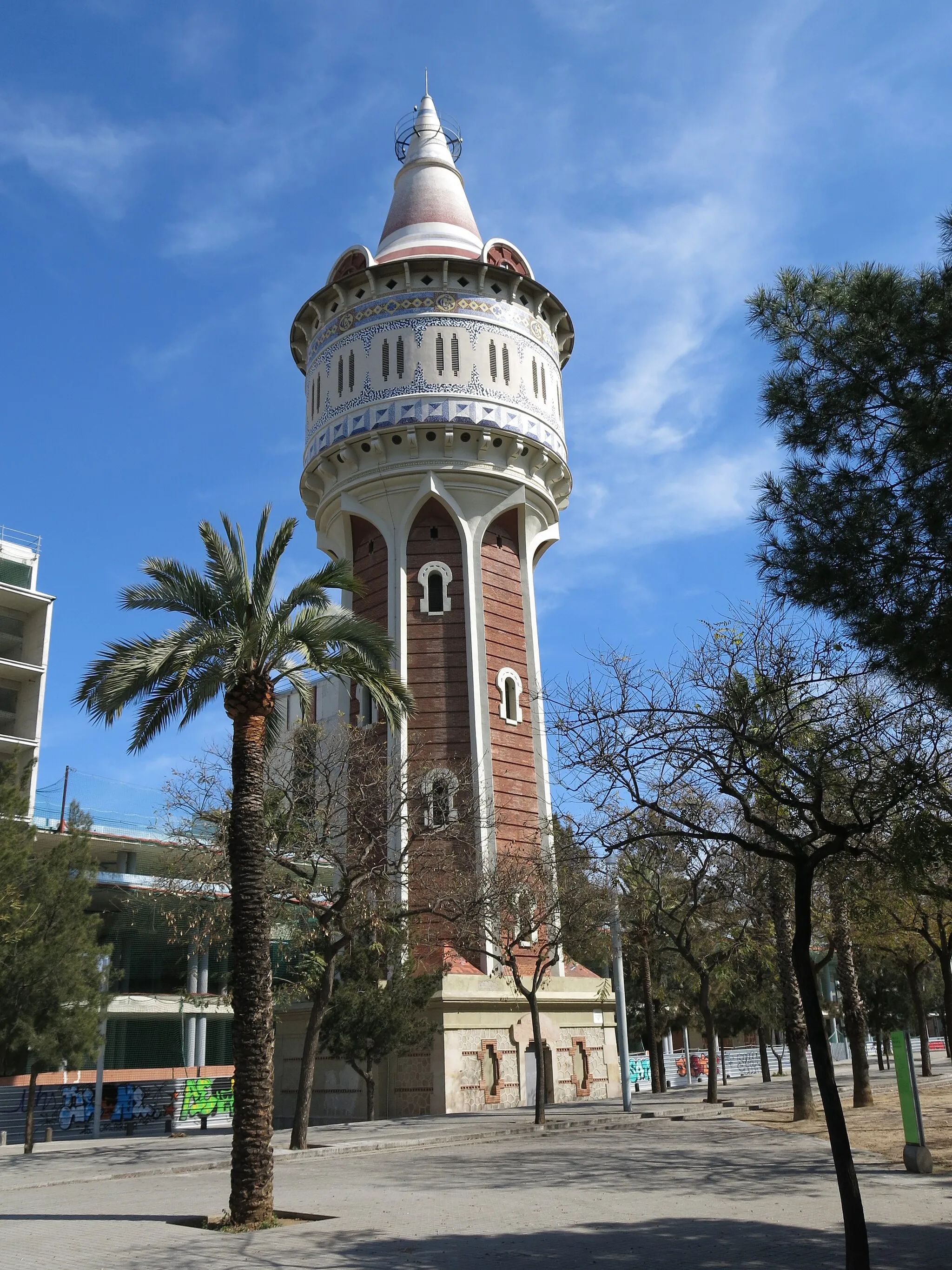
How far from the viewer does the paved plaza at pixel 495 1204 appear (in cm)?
962

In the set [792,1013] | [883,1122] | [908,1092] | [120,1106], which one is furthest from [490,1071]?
[908,1092]

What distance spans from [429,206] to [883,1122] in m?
30.5

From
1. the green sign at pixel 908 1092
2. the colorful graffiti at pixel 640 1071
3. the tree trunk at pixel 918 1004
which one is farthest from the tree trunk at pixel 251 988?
the colorful graffiti at pixel 640 1071

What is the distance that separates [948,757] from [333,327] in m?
26.8

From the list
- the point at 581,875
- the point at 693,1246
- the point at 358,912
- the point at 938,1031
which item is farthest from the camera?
the point at 938,1031

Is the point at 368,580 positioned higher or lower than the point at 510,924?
higher

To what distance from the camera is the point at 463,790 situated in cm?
2966

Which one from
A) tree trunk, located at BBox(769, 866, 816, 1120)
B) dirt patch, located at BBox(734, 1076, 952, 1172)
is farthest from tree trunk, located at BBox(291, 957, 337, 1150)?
dirt patch, located at BBox(734, 1076, 952, 1172)

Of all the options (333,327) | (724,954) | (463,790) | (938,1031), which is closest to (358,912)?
(463,790)

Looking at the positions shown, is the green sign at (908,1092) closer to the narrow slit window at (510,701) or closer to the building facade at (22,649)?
the narrow slit window at (510,701)

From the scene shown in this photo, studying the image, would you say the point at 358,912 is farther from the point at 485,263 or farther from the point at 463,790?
the point at 485,263

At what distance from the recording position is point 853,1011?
2284 centimetres

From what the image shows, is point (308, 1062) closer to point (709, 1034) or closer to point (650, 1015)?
point (709, 1034)

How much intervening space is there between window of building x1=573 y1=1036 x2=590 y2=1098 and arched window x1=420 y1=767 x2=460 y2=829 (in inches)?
294
